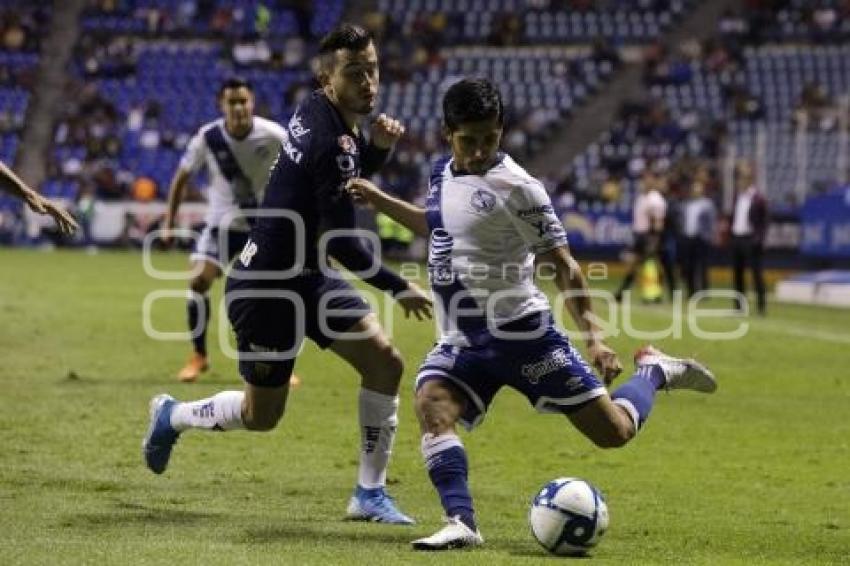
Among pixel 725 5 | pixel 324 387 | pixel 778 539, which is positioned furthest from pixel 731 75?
pixel 778 539

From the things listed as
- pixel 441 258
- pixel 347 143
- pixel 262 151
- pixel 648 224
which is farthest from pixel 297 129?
pixel 648 224

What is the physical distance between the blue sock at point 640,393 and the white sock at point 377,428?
3.97 feet

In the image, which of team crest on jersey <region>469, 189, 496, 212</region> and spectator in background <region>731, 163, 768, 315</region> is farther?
spectator in background <region>731, 163, 768, 315</region>

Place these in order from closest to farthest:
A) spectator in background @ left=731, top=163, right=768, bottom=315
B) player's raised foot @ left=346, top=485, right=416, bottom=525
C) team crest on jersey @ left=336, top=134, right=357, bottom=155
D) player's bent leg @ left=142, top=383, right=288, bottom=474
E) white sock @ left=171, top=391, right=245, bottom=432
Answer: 1. team crest on jersey @ left=336, top=134, right=357, bottom=155
2. player's raised foot @ left=346, top=485, right=416, bottom=525
3. player's bent leg @ left=142, top=383, right=288, bottom=474
4. white sock @ left=171, top=391, right=245, bottom=432
5. spectator in background @ left=731, top=163, right=768, bottom=315

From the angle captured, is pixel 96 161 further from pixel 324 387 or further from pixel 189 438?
pixel 189 438

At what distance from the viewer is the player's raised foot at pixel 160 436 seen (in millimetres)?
9281

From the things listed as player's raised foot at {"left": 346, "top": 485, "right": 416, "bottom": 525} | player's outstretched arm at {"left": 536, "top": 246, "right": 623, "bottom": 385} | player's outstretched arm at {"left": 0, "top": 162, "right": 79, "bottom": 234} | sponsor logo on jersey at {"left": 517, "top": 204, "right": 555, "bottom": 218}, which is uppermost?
sponsor logo on jersey at {"left": 517, "top": 204, "right": 555, "bottom": 218}

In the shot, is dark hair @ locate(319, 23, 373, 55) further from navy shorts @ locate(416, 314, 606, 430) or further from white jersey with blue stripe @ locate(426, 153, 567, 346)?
navy shorts @ locate(416, 314, 606, 430)

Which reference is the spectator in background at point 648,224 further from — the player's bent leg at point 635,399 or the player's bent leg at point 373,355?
the player's bent leg at point 373,355

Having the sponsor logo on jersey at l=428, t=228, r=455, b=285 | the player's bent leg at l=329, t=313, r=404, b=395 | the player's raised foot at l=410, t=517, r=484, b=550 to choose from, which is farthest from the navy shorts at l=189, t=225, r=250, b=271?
the player's raised foot at l=410, t=517, r=484, b=550

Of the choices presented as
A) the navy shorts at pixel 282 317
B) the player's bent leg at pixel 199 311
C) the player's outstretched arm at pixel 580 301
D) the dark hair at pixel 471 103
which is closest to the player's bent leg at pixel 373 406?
the navy shorts at pixel 282 317

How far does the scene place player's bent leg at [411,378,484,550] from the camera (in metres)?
7.52

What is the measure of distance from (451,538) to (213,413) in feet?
6.44

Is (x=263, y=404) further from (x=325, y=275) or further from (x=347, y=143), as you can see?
(x=347, y=143)
